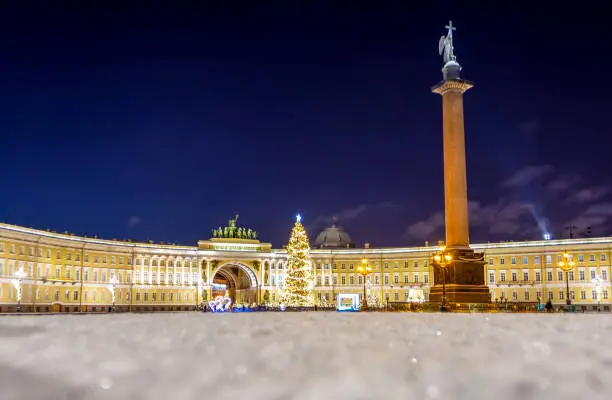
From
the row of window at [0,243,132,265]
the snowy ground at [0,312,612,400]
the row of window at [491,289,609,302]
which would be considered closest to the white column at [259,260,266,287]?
the row of window at [0,243,132,265]

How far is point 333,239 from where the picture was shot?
149 m

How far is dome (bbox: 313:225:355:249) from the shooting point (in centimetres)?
14788

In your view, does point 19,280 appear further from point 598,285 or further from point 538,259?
point 598,285

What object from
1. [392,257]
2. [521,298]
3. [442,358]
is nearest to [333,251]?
[392,257]

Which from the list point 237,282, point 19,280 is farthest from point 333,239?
point 19,280

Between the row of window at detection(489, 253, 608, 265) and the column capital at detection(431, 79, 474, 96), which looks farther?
the row of window at detection(489, 253, 608, 265)

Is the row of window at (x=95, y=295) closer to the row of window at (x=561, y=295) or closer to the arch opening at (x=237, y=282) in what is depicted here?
the arch opening at (x=237, y=282)

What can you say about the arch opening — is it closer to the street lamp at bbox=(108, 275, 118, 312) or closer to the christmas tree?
the street lamp at bbox=(108, 275, 118, 312)

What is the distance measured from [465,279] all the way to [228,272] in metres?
94.8

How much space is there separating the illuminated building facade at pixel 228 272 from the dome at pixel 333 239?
0.87 m

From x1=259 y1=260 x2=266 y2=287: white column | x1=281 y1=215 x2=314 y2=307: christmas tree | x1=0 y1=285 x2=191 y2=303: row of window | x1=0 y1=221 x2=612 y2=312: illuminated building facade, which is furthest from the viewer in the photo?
x1=259 y1=260 x2=266 y2=287: white column

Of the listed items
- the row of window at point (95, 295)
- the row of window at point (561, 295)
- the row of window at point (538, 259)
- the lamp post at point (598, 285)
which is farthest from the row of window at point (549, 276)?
the row of window at point (95, 295)

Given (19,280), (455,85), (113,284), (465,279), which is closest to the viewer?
(465,279)

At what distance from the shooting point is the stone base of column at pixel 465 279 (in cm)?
5238
